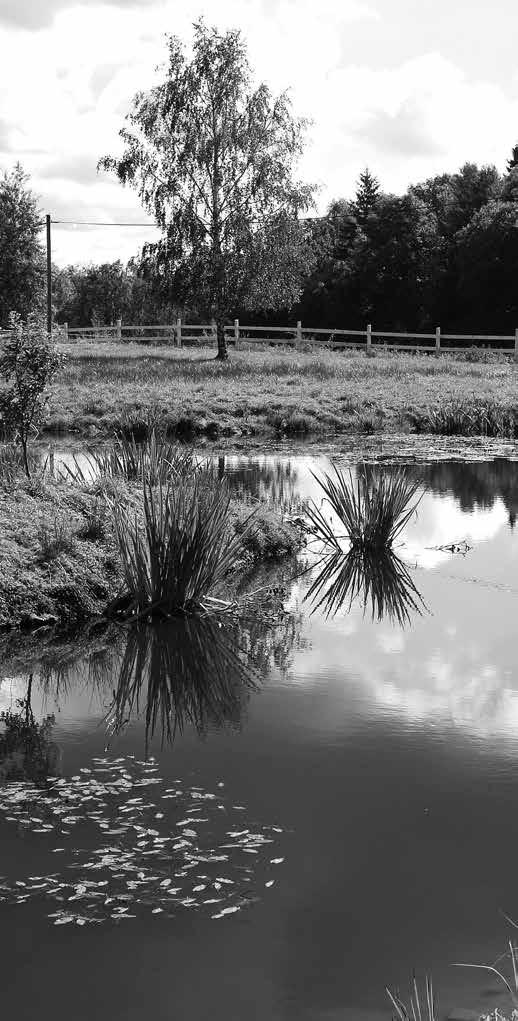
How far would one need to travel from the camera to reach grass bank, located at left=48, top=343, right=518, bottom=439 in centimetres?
2900

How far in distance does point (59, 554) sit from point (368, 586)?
11.5 feet

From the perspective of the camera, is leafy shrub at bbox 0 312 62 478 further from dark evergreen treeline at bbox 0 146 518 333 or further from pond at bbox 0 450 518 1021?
dark evergreen treeline at bbox 0 146 518 333

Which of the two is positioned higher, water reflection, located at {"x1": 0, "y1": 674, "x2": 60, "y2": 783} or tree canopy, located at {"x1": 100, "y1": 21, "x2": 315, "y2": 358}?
tree canopy, located at {"x1": 100, "y1": 21, "x2": 315, "y2": 358}

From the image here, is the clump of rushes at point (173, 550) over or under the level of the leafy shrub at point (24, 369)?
under

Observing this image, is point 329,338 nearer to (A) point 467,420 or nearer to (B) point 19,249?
(B) point 19,249

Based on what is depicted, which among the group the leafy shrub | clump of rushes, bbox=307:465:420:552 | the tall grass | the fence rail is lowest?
clump of rushes, bbox=307:465:420:552

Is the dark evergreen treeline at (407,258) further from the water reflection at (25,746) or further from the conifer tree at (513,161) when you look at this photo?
the water reflection at (25,746)

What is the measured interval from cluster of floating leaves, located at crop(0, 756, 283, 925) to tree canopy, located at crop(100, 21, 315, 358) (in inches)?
1520

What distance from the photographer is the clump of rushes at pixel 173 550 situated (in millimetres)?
10281

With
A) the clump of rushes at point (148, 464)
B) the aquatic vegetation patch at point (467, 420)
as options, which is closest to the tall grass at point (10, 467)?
the clump of rushes at point (148, 464)

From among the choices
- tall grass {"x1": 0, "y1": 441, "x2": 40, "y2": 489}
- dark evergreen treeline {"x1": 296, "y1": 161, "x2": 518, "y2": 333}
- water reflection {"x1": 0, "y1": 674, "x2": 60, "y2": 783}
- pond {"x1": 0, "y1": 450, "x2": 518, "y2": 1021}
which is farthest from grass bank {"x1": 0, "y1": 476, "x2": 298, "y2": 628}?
dark evergreen treeline {"x1": 296, "y1": 161, "x2": 518, "y2": 333}

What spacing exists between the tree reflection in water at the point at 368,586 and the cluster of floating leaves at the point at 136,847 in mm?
4729

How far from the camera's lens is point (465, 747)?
7445 mm

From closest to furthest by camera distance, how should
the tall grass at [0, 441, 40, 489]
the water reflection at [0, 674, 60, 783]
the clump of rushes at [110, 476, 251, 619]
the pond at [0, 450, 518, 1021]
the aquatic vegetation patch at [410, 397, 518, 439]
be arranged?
the pond at [0, 450, 518, 1021], the water reflection at [0, 674, 60, 783], the clump of rushes at [110, 476, 251, 619], the tall grass at [0, 441, 40, 489], the aquatic vegetation patch at [410, 397, 518, 439]
